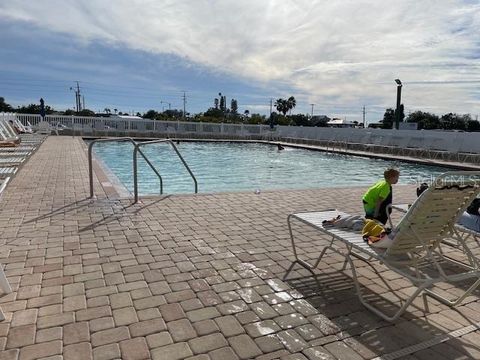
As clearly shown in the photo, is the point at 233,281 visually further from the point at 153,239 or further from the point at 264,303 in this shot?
the point at 153,239

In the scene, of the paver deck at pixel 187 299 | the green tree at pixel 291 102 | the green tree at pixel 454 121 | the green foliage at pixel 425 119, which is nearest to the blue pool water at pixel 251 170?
the paver deck at pixel 187 299

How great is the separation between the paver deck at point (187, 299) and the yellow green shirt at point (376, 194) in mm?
603

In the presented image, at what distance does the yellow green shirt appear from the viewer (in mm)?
3615

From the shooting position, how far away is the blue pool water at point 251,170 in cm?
1109

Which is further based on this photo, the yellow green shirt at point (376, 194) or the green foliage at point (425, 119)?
the green foliage at point (425, 119)

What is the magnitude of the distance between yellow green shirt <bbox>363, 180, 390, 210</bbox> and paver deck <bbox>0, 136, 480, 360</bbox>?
0.60 m

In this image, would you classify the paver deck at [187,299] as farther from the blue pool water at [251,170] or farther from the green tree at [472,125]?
the green tree at [472,125]

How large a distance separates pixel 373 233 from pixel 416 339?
82cm

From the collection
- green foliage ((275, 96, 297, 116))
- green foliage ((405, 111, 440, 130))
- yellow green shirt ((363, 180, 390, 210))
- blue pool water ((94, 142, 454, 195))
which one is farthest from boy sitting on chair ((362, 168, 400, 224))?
green foliage ((275, 96, 297, 116))

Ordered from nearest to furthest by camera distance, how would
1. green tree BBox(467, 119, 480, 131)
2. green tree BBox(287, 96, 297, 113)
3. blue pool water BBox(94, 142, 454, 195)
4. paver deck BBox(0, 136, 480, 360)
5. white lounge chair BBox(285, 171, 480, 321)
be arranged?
paver deck BBox(0, 136, 480, 360) < white lounge chair BBox(285, 171, 480, 321) < blue pool water BBox(94, 142, 454, 195) < green tree BBox(467, 119, 480, 131) < green tree BBox(287, 96, 297, 113)

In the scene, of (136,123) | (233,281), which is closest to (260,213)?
(233,281)

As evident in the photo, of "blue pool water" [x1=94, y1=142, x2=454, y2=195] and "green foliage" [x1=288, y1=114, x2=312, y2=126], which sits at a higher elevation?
"green foliage" [x1=288, y1=114, x2=312, y2=126]

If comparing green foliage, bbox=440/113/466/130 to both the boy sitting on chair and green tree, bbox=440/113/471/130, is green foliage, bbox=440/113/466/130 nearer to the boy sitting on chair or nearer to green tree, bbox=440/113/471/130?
green tree, bbox=440/113/471/130

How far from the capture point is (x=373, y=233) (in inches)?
119
